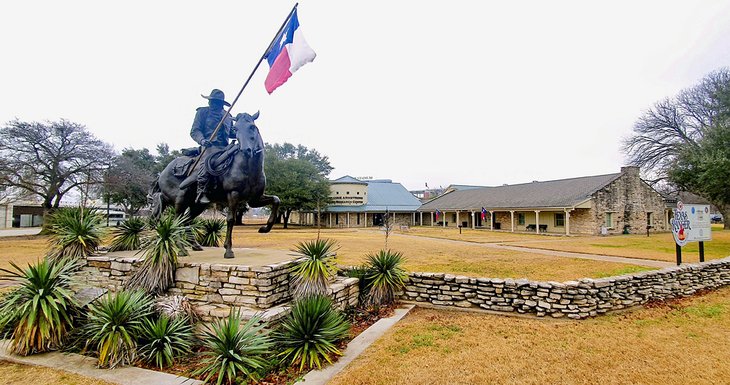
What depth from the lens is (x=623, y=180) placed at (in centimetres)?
2791

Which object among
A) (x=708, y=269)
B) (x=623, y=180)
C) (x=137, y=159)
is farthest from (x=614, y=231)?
(x=137, y=159)

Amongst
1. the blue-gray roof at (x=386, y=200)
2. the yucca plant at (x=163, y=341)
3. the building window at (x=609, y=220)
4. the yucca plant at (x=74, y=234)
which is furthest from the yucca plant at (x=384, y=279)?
the blue-gray roof at (x=386, y=200)

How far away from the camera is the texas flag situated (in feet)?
20.5

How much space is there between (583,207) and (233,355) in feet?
93.3

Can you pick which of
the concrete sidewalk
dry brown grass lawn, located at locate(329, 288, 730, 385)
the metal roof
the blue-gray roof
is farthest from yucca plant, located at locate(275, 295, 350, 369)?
the blue-gray roof

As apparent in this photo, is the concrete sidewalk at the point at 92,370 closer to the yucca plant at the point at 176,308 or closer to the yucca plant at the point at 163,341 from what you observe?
the yucca plant at the point at 163,341

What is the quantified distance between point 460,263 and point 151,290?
9.20 metres

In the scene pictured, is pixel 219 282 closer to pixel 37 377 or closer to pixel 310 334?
pixel 310 334

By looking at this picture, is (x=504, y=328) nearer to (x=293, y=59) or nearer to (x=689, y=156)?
(x=293, y=59)

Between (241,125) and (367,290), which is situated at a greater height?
(241,125)

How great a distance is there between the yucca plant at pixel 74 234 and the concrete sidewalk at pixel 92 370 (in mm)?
1976

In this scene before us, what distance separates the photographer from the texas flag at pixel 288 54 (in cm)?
626

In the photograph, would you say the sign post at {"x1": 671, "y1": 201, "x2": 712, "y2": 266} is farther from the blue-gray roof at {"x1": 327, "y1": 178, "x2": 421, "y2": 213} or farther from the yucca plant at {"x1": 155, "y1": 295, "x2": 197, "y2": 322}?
the blue-gray roof at {"x1": 327, "y1": 178, "x2": 421, "y2": 213}

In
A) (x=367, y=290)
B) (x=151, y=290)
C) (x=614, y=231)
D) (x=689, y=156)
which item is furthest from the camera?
(x=614, y=231)
